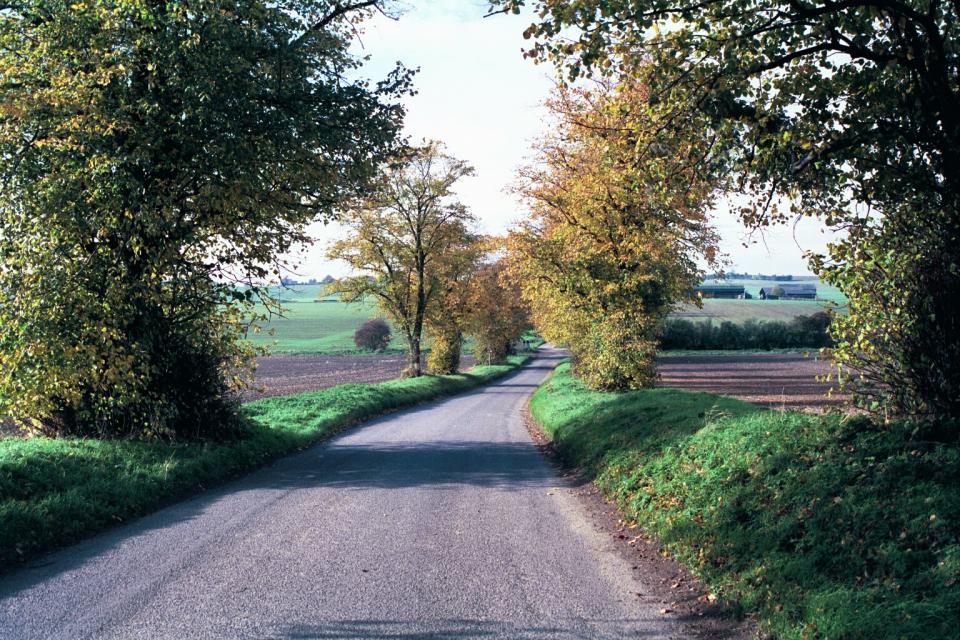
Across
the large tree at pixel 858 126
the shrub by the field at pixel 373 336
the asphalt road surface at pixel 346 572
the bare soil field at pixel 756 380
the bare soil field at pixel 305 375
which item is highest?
the large tree at pixel 858 126

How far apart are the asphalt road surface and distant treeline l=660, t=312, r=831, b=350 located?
7146 cm

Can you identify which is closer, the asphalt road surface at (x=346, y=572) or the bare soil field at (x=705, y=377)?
the asphalt road surface at (x=346, y=572)

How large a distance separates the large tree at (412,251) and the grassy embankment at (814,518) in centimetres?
3420

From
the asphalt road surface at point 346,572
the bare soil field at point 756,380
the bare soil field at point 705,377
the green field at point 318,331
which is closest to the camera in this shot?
the asphalt road surface at point 346,572

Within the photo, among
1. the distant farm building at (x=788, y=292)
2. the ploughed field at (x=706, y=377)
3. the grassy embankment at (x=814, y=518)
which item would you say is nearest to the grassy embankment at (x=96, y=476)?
the grassy embankment at (x=814, y=518)

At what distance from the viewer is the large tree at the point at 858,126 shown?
7.04 metres

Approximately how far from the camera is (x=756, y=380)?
3925cm

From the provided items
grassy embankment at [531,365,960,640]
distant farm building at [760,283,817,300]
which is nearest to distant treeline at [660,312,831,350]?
distant farm building at [760,283,817,300]

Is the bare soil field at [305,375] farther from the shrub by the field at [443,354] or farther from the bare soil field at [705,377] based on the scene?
the shrub by the field at [443,354]

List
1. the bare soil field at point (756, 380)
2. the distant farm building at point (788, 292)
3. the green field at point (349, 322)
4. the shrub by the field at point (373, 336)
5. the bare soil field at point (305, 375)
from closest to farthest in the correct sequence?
the bare soil field at point (756, 380) < the bare soil field at point (305, 375) < the green field at point (349, 322) < the shrub by the field at point (373, 336) < the distant farm building at point (788, 292)

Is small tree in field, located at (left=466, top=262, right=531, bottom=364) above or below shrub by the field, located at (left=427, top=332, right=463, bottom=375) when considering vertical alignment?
above

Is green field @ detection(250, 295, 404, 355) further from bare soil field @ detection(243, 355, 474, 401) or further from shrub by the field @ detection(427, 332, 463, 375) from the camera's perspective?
shrub by the field @ detection(427, 332, 463, 375)

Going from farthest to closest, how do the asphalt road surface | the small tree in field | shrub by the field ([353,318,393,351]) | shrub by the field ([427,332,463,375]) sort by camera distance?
shrub by the field ([353,318,393,351]) → shrub by the field ([427,332,463,375]) → the small tree in field → the asphalt road surface

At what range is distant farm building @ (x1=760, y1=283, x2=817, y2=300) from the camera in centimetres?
12626
